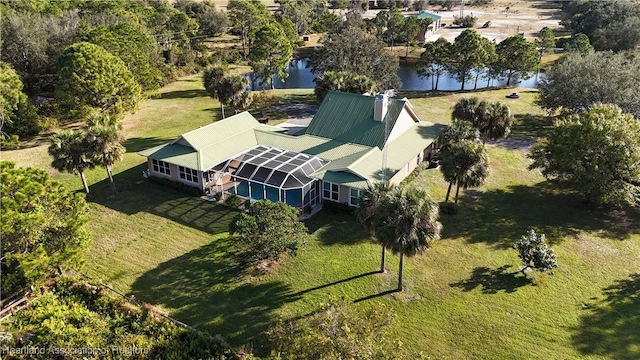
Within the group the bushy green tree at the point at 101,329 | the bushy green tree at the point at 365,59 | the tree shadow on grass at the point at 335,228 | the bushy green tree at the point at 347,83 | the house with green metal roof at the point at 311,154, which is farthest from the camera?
the bushy green tree at the point at 365,59

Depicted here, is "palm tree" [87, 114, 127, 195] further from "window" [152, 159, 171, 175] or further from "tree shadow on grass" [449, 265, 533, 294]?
"tree shadow on grass" [449, 265, 533, 294]

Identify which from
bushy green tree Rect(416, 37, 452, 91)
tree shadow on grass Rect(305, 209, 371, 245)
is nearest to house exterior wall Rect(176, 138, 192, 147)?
tree shadow on grass Rect(305, 209, 371, 245)

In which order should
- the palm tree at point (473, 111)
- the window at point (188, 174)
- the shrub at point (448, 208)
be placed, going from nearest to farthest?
1. the shrub at point (448, 208)
2. the window at point (188, 174)
3. the palm tree at point (473, 111)

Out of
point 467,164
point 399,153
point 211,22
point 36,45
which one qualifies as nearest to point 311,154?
point 399,153

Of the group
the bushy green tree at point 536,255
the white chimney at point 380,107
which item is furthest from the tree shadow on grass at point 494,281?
the white chimney at point 380,107

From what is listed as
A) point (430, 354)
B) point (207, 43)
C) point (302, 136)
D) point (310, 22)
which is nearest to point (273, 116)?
point (302, 136)

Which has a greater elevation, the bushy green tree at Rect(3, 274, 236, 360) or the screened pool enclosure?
the screened pool enclosure

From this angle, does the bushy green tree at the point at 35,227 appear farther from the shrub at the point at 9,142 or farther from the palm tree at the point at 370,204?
the shrub at the point at 9,142
